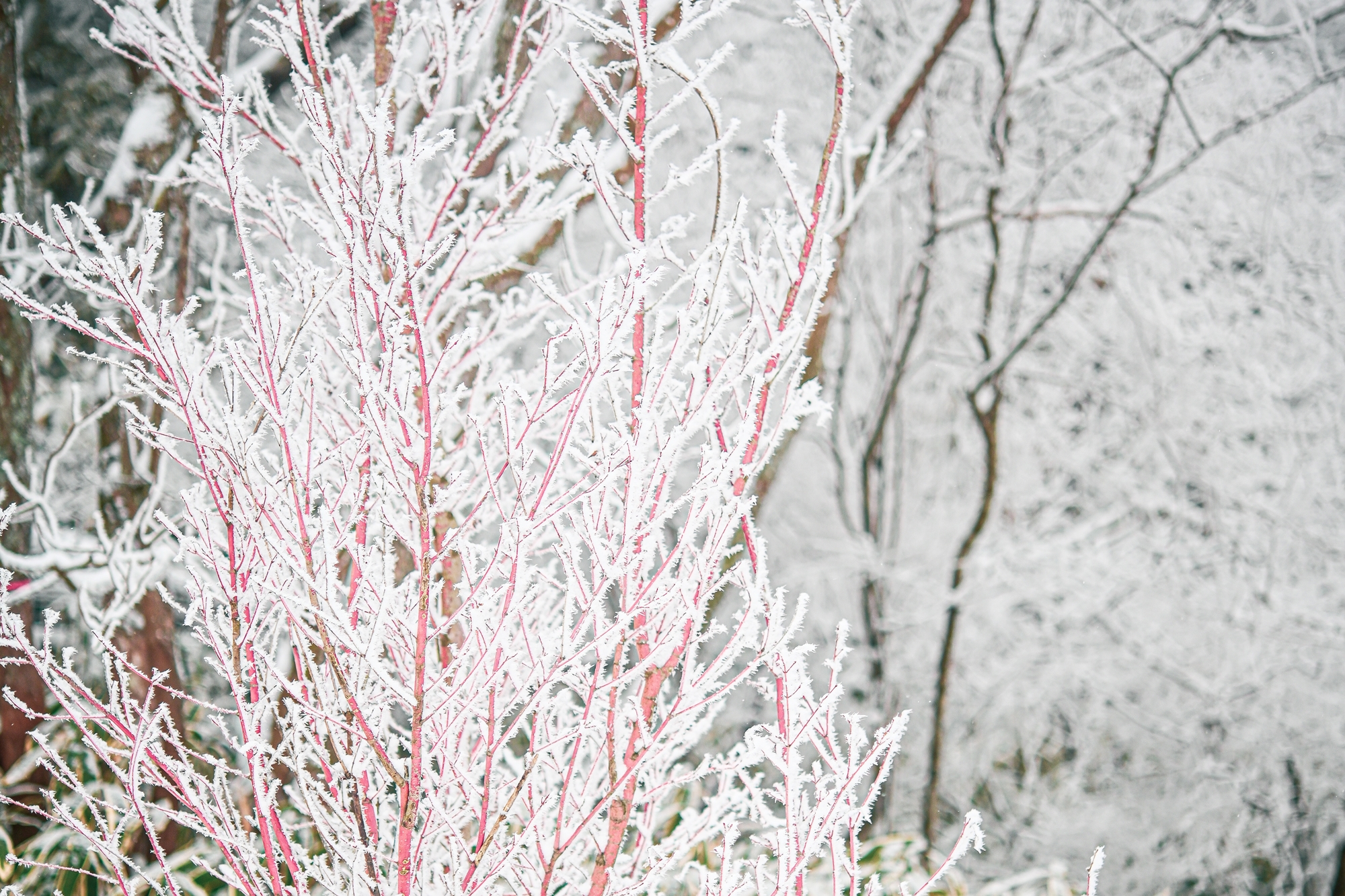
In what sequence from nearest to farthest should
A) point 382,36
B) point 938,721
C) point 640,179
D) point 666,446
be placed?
point 666,446 → point 640,179 → point 382,36 → point 938,721

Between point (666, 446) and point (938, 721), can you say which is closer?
point (666, 446)

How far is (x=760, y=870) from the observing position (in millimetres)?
1460

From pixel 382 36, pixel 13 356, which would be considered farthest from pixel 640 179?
pixel 13 356

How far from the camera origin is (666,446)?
4.32 feet

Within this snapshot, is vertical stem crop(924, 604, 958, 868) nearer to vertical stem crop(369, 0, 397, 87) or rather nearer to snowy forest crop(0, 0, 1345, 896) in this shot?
snowy forest crop(0, 0, 1345, 896)

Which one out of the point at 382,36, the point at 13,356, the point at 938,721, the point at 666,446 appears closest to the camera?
the point at 666,446

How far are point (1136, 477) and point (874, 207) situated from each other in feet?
9.58

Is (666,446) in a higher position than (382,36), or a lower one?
lower

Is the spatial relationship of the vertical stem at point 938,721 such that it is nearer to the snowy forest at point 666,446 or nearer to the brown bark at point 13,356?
the snowy forest at point 666,446

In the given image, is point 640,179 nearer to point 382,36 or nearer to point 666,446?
point 666,446

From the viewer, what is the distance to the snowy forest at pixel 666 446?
136cm

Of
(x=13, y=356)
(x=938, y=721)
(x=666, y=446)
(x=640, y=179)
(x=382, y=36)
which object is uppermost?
(x=382, y=36)

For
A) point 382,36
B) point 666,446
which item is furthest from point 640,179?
point 382,36

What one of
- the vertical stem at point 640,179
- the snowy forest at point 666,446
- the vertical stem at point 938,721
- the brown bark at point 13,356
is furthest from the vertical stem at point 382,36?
the vertical stem at point 938,721
